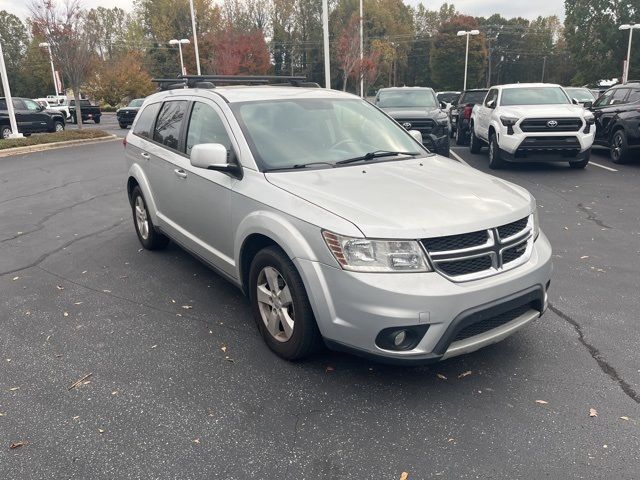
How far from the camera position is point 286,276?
3.46 metres

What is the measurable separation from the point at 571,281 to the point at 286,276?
3070mm

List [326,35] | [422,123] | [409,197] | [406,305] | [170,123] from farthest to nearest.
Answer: [326,35] → [422,123] → [170,123] → [409,197] → [406,305]

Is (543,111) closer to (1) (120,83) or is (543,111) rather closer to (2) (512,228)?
(2) (512,228)

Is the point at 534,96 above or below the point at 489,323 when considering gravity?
above

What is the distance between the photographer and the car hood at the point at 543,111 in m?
11.1

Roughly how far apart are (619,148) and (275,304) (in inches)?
440

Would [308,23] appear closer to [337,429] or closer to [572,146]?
[572,146]

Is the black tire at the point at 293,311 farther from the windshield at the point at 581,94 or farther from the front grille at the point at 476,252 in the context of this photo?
the windshield at the point at 581,94

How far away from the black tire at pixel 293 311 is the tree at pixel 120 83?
1890 inches

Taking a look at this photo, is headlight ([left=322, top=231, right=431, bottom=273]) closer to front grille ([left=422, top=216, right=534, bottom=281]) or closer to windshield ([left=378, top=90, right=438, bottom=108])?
front grille ([left=422, top=216, right=534, bottom=281])

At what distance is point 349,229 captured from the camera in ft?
10.2

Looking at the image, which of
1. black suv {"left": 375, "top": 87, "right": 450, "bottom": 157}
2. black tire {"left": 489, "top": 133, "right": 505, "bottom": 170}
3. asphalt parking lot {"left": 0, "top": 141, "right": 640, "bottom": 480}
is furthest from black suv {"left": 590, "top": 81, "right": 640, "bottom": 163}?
asphalt parking lot {"left": 0, "top": 141, "right": 640, "bottom": 480}

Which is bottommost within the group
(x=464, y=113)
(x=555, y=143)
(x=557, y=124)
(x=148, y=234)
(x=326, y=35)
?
(x=148, y=234)

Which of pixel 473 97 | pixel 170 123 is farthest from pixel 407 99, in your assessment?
pixel 170 123
